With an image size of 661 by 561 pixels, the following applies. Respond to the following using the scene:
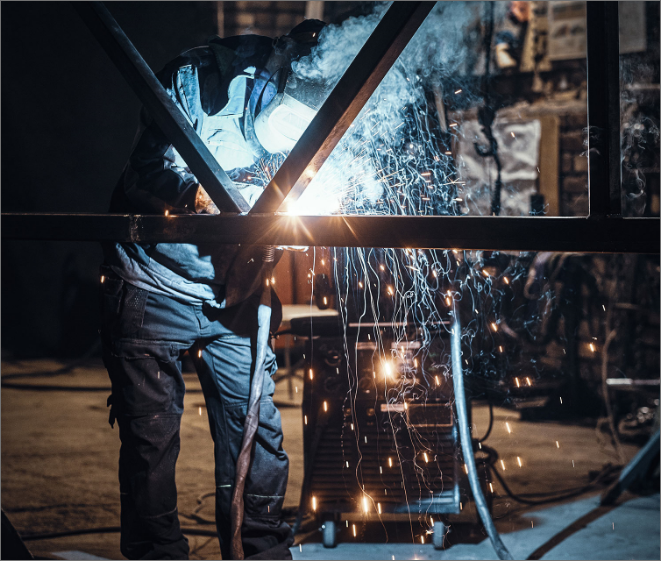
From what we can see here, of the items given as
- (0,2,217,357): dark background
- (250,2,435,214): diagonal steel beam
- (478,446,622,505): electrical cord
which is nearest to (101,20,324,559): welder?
(250,2,435,214): diagonal steel beam

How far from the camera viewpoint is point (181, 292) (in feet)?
6.61

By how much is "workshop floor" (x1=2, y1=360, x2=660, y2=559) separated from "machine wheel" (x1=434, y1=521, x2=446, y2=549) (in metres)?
0.04

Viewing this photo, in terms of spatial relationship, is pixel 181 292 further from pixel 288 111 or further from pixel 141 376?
pixel 288 111

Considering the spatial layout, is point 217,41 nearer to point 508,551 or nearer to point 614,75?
point 614,75

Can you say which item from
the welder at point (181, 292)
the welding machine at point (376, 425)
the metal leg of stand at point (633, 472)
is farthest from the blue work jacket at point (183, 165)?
the metal leg of stand at point (633, 472)

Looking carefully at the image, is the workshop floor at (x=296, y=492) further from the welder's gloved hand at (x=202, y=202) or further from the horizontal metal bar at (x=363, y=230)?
the horizontal metal bar at (x=363, y=230)

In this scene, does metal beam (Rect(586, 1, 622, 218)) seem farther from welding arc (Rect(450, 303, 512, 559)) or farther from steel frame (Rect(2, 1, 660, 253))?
welding arc (Rect(450, 303, 512, 559))

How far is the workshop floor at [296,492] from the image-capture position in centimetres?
251

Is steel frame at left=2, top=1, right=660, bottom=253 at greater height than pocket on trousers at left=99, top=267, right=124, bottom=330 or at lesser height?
greater

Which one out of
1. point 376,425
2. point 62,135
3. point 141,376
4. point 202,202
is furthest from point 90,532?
point 62,135

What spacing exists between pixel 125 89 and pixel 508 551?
568 centimetres

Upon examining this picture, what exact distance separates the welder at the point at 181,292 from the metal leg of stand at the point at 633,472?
177cm

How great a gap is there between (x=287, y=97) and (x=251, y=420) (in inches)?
42.0

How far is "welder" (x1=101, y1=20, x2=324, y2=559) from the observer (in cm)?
193
